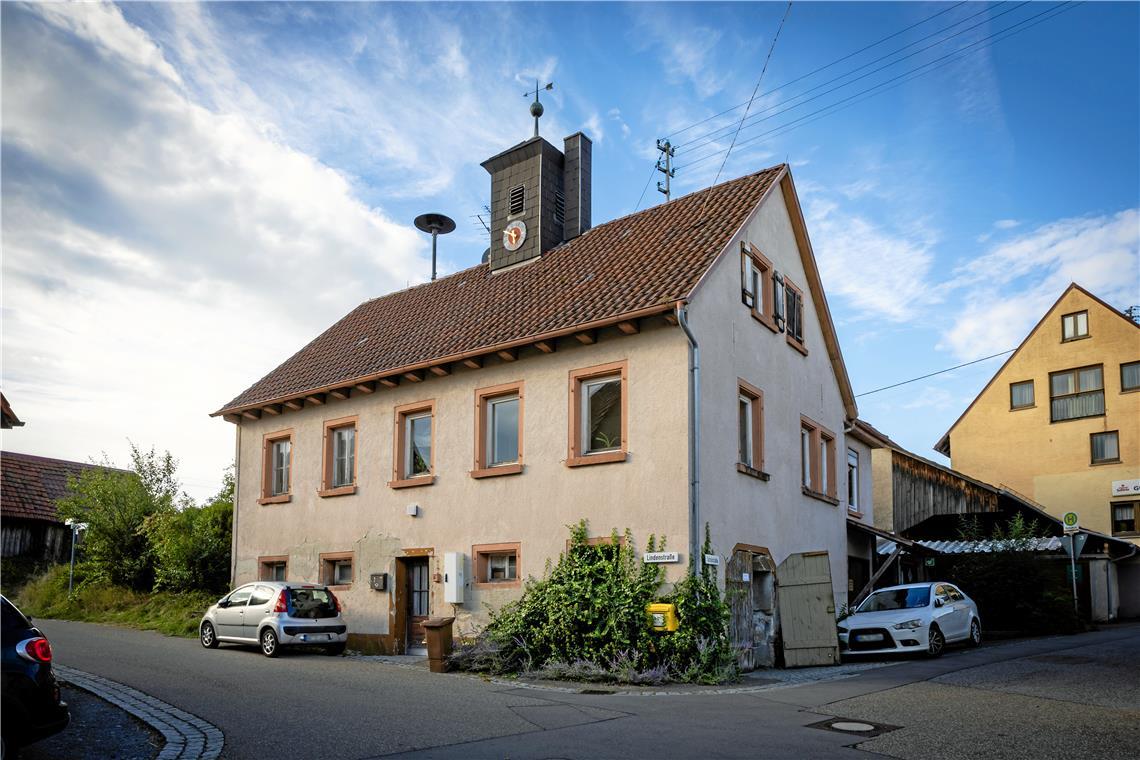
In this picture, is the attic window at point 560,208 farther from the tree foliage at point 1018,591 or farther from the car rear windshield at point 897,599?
the tree foliage at point 1018,591

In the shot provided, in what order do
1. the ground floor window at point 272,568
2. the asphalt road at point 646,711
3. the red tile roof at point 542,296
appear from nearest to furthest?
1. the asphalt road at point 646,711
2. the red tile roof at point 542,296
3. the ground floor window at point 272,568

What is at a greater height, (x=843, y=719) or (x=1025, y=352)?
(x=1025, y=352)

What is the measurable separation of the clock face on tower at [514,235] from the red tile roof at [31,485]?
2299cm

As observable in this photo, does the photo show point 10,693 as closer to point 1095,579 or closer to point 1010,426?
point 1095,579

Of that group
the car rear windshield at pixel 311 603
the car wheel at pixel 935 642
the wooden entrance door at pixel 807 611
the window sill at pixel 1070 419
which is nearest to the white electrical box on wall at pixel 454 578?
the car rear windshield at pixel 311 603

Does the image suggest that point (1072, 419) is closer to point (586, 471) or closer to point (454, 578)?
point (586, 471)

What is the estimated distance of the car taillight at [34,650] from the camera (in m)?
7.54

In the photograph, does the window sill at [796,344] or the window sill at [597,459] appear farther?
the window sill at [796,344]

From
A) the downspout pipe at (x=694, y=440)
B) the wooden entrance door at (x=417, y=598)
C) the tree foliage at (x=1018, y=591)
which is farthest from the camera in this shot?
the tree foliage at (x=1018, y=591)

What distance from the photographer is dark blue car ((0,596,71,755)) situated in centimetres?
728

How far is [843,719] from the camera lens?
35.4ft

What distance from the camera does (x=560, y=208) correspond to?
935 inches

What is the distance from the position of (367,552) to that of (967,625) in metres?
12.3

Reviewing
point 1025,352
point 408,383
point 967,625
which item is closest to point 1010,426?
point 1025,352
